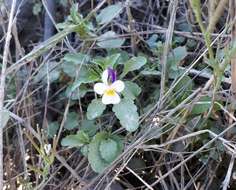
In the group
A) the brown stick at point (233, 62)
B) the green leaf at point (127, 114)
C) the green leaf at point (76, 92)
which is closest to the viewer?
the brown stick at point (233, 62)

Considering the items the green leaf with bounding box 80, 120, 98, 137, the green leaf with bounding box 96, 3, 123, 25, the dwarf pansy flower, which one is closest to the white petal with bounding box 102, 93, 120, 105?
the dwarf pansy flower

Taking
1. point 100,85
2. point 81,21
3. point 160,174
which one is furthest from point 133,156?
point 81,21

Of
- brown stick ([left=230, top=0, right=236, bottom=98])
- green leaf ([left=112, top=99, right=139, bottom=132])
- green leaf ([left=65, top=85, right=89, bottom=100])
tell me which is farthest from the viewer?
green leaf ([left=65, top=85, right=89, bottom=100])

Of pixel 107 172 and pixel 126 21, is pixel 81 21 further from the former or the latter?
pixel 107 172

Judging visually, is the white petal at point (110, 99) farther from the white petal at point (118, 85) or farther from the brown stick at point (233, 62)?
the brown stick at point (233, 62)

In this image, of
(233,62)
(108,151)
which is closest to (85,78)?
(108,151)

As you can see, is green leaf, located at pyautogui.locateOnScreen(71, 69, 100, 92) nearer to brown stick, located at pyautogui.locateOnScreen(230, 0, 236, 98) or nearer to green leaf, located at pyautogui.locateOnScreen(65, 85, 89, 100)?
green leaf, located at pyautogui.locateOnScreen(65, 85, 89, 100)

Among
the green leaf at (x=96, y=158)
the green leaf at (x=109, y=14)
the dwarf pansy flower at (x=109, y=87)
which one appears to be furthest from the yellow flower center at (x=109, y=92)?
the green leaf at (x=109, y=14)
